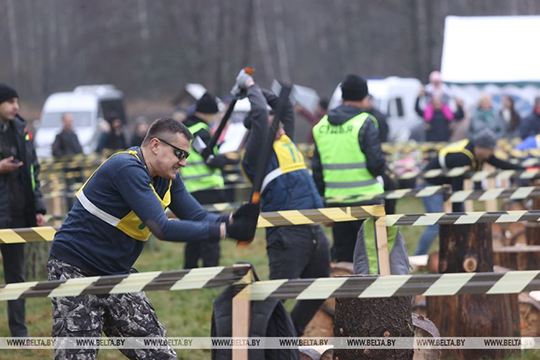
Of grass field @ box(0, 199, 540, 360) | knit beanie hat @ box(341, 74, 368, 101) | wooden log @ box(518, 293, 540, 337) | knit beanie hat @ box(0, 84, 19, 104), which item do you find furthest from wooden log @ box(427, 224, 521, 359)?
knit beanie hat @ box(0, 84, 19, 104)

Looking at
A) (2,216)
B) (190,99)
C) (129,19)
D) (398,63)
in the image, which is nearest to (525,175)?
(2,216)

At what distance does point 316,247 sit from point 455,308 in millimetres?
1138

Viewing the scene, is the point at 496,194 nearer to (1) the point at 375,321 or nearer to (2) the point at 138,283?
(1) the point at 375,321

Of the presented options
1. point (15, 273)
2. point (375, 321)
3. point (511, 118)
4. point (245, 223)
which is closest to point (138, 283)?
point (245, 223)

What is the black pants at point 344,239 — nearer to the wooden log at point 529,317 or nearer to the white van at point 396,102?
the wooden log at point 529,317

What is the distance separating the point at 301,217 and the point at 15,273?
267 centimetres

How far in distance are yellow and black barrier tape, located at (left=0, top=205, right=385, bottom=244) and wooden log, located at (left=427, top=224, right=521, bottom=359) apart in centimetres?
111

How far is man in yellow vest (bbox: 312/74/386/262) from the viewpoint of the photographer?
8.12 meters

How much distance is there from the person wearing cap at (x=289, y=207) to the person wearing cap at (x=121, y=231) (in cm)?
215

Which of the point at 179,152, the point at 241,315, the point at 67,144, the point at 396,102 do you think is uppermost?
the point at 179,152

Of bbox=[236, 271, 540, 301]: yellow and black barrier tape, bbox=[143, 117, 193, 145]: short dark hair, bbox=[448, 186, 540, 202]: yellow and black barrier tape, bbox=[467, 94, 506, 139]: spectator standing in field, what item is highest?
bbox=[143, 117, 193, 145]: short dark hair

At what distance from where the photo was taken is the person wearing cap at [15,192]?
7.61 meters

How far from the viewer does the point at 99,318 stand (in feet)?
15.6

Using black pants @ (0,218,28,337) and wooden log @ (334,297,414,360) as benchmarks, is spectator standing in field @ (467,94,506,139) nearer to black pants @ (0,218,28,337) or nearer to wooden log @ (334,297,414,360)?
black pants @ (0,218,28,337)
